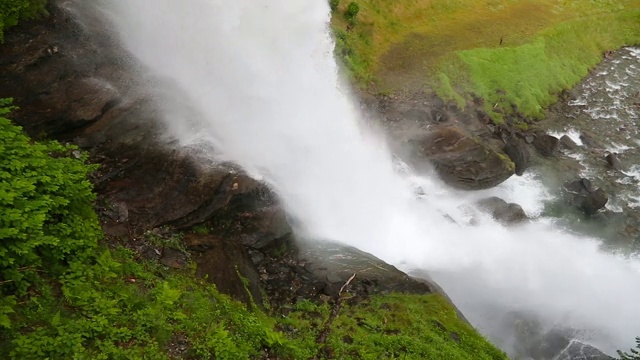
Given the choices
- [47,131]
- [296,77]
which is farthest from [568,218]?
[47,131]

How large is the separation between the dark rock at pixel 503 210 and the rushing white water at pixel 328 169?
67 cm

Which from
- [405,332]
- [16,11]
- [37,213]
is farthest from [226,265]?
[16,11]

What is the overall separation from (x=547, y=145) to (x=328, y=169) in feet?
56.1

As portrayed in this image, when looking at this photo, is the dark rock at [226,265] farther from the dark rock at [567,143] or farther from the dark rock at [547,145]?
the dark rock at [567,143]

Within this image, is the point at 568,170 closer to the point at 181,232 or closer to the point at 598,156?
the point at 598,156

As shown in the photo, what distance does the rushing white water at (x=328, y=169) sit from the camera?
62.1 ft

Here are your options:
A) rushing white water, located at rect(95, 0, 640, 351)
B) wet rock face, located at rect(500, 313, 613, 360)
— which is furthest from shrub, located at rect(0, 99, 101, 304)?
wet rock face, located at rect(500, 313, 613, 360)

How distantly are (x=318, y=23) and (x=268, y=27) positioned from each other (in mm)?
2968

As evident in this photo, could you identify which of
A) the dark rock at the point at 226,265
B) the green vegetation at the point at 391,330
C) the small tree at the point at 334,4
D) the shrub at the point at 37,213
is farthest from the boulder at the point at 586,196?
the shrub at the point at 37,213

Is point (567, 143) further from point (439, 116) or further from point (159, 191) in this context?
point (159, 191)

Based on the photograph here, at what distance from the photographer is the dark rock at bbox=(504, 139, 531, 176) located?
29.2m

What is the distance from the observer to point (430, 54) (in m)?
36.3

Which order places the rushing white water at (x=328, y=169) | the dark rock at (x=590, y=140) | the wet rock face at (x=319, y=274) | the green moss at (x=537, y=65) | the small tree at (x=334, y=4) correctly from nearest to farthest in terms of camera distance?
the wet rock face at (x=319, y=274), the rushing white water at (x=328, y=169), the dark rock at (x=590, y=140), the small tree at (x=334, y=4), the green moss at (x=537, y=65)

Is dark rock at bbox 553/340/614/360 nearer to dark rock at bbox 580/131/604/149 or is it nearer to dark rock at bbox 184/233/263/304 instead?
dark rock at bbox 184/233/263/304
